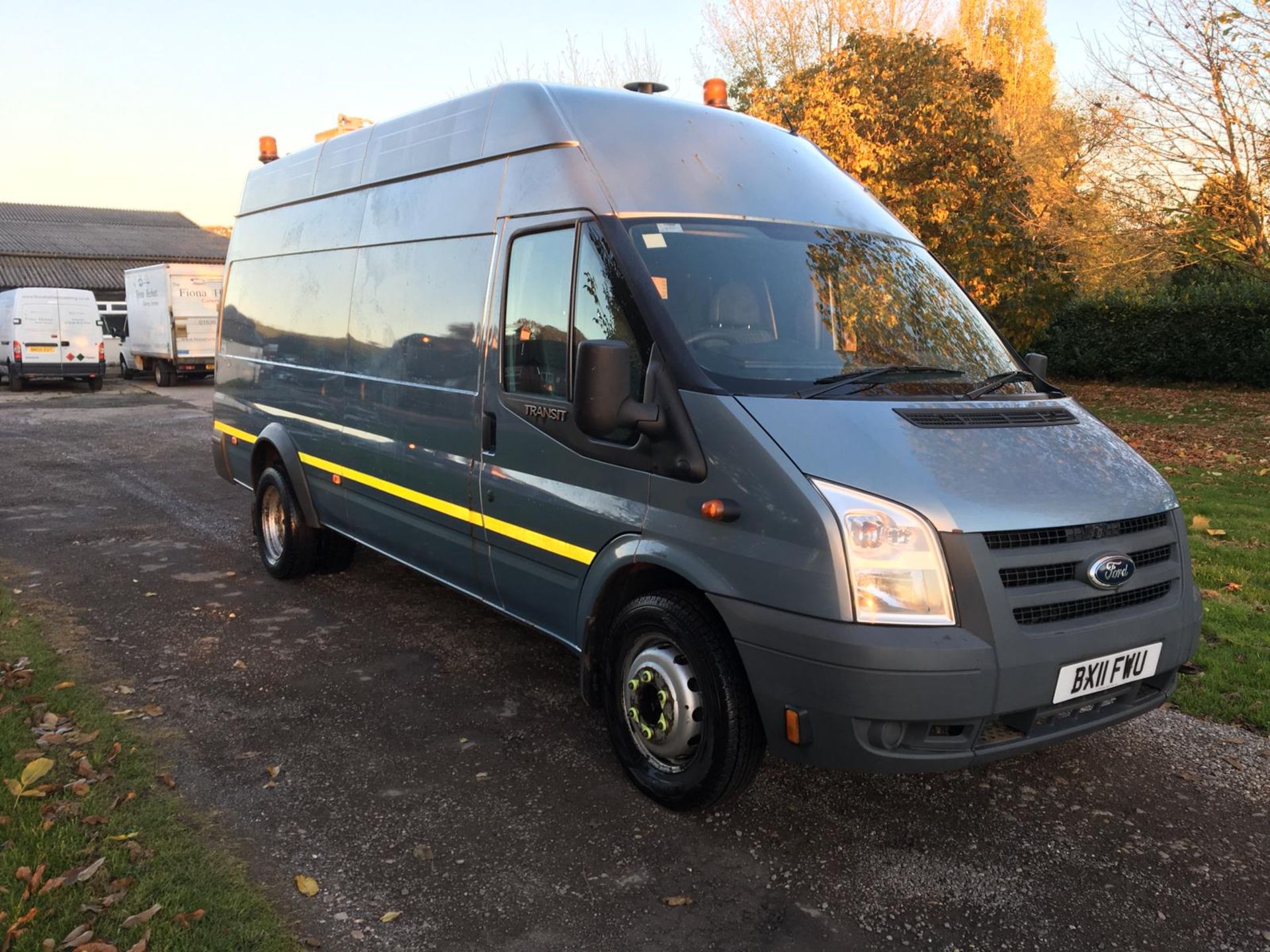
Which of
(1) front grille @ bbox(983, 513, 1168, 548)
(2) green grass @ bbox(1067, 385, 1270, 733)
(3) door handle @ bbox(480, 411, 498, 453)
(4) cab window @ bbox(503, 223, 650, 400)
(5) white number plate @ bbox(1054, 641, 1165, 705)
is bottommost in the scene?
(2) green grass @ bbox(1067, 385, 1270, 733)

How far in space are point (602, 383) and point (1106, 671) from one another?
1.90 meters

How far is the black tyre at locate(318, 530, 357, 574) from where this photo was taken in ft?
21.4

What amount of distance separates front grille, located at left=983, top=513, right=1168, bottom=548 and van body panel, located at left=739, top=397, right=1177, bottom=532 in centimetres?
2

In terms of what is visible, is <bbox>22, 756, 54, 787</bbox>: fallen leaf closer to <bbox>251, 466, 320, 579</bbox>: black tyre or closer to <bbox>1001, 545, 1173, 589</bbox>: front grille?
<bbox>251, 466, 320, 579</bbox>: black tyre

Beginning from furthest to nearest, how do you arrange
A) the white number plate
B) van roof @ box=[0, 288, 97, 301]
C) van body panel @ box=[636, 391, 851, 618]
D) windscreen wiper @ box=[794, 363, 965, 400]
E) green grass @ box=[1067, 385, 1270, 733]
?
van roof @ box=[0, 288, 97, 301] → green grass @ box=[1067, 385, 1270, 733] → windscreen wiper @ box=[794, 363, 965, 400] → the white number plate → van body panel @ box=[636, 391, 851, 618]

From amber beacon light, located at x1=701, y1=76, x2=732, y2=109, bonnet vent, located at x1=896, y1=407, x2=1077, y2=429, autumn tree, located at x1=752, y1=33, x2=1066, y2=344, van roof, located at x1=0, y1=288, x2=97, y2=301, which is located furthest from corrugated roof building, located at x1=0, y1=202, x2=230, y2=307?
bonnet vent, located at x1=896, y1=407, x2=1077, y2=429

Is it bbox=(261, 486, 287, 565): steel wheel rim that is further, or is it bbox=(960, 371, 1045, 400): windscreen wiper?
bbox=(261, 486, 287, 565): steel wheel rim

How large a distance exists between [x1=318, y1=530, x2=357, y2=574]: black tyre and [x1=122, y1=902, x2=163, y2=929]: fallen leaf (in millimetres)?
3642

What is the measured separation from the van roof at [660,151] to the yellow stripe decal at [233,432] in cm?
284

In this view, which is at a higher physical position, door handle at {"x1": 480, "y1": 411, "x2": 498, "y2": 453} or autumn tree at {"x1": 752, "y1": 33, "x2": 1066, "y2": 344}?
autumn tree at {"x1": 752, "y1": 33, "x2": 1066, "y2": 344}

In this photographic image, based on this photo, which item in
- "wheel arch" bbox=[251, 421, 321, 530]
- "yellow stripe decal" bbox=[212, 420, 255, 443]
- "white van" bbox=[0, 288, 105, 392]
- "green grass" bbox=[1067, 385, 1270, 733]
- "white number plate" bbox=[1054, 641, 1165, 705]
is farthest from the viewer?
"white van" bbox=[0, 288, 105, 392]

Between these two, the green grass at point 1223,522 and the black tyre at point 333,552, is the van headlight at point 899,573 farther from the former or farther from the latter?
the black tyre at point 333,552

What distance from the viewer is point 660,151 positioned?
13.1 feet

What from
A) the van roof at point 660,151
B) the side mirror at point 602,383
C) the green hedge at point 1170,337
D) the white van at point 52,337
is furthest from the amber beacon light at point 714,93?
the white van at point 52,337
